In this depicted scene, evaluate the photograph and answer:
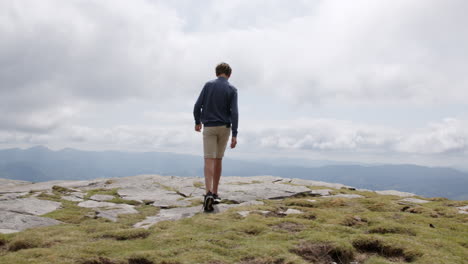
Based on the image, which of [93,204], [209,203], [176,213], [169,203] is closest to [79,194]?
[93,204]

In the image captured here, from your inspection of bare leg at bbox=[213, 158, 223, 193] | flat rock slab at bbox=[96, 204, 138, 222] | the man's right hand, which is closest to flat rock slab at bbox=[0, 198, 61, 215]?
flat rock slab at bbox=[96, 204, 138, 222]

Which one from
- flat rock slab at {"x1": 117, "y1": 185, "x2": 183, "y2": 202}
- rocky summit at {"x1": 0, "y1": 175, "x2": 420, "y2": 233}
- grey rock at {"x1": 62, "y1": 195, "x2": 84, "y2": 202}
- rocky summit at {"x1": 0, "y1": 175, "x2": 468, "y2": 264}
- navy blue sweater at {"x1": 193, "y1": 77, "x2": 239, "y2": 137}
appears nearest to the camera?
rocky summit at {"x1": 0, "y1": 175, "x2": 468, "y2": 264}

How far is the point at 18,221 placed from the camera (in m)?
7.69

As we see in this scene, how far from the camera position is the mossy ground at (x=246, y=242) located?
5078mm

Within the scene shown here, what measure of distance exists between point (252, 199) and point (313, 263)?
7.30 meters

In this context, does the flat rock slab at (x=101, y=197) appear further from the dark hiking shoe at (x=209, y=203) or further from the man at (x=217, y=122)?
the dark hiking shoe at (x=209, y=203)

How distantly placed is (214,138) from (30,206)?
263 inches

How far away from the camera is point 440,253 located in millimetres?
5629

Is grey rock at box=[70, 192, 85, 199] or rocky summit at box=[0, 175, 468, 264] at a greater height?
rocky summit at box=[0, 175, 468, 264]

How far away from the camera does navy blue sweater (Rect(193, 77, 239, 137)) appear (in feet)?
33.1

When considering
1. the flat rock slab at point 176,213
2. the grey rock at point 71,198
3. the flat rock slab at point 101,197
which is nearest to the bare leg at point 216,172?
the flat rock slab at point 176,213

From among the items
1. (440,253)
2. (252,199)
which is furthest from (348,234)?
(252,199)

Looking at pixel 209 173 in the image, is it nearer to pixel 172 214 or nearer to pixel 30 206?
pixel 172 214

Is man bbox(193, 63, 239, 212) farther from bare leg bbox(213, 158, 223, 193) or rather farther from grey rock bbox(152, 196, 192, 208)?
grey rock bbox(152, 196, 192, 208)
